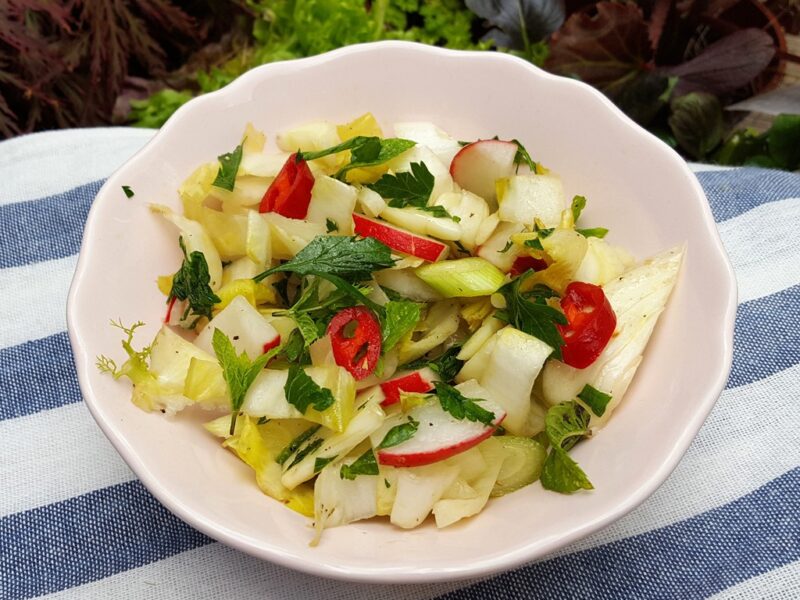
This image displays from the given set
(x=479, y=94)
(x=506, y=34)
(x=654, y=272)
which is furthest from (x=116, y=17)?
(x=654, y=272)

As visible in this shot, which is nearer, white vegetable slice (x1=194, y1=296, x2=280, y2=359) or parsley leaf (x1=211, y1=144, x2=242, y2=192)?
white vegetable slice (x1=194, y1=296, x2=280, y2=359)

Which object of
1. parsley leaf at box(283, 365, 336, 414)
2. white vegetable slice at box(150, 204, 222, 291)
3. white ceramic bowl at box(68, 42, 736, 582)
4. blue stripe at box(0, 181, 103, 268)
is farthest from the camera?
blue stripe at box(0, 181, 103, 268)

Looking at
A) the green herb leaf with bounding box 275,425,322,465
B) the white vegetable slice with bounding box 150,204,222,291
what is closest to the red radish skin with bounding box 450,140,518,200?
the white vegetable slice with bounding box 150,204,222,291

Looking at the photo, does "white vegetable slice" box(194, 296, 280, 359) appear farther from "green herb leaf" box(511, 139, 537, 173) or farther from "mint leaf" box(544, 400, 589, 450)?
"green herb leaf" box(511, 139, 537, 173)

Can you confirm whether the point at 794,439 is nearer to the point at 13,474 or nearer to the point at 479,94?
the point at 479,94

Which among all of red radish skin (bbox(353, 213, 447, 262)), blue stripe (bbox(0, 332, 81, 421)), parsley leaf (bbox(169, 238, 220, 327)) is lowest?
blue stripe (bbox(0, 332, 81, 421))

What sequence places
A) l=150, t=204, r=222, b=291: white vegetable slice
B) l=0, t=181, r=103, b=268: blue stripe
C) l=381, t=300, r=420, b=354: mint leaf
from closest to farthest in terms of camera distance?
l=381, t=300, r=420, b=354: mint leaf
l=150, t=204, r=222, b=291: white vegetable slice
l=0, t=181, r=103, b=268: blue stripe
